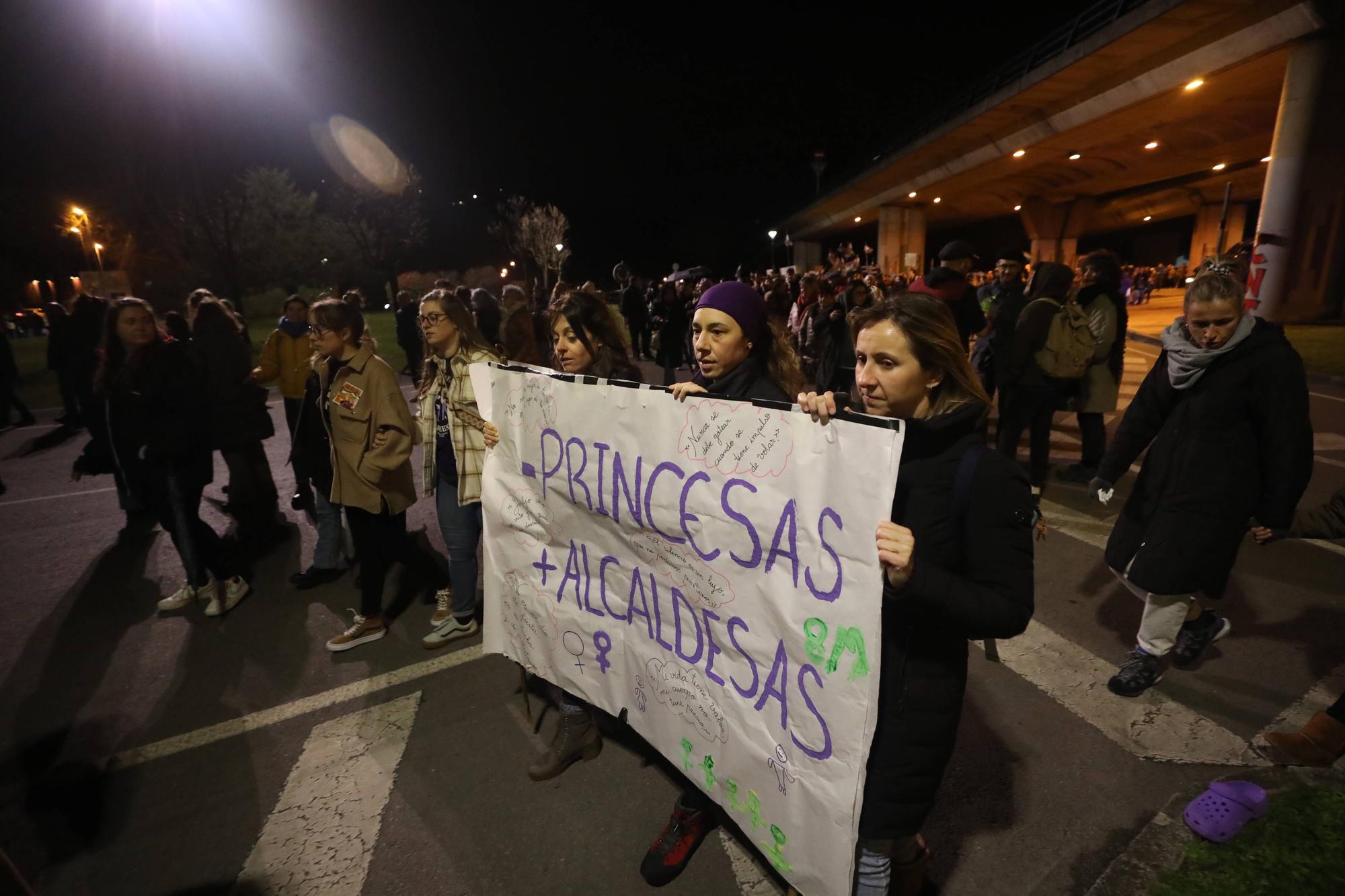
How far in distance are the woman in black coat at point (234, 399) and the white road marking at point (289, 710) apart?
2.54m

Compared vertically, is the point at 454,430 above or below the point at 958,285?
below

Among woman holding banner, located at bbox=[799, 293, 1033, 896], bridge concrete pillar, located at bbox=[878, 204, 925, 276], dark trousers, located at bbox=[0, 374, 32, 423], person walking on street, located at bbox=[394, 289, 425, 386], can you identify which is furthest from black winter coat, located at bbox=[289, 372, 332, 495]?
bridge concrete pillar, located at bbox=[878, 204, 925, 276]

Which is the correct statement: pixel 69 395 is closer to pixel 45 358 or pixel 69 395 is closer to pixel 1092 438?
pixel 1092 438

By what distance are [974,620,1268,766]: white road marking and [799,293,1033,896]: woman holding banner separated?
5.73ft

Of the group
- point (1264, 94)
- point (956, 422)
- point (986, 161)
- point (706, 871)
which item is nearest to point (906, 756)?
point (956, 422)

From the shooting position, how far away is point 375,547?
3793 mm

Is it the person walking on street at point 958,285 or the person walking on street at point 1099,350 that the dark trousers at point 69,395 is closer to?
the person walking on street at point 958,285

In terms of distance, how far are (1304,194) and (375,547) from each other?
65.5ft

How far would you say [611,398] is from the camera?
2275 millimetres

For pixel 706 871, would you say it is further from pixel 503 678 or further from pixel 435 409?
pixel 435 409

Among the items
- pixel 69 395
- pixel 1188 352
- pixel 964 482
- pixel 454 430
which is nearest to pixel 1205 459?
pixel 1188 352

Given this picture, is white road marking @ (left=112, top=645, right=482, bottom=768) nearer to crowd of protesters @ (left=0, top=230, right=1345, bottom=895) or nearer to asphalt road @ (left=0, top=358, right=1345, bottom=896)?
asphalt road @ (left=0, top=358, right=1345, bottom=896)

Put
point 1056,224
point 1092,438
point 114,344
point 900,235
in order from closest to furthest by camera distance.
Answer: point 114,344 → point 1092,438 → point 1056,224 → point 900,235

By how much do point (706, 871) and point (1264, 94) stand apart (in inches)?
989
